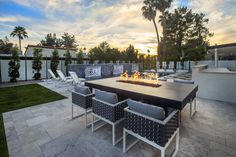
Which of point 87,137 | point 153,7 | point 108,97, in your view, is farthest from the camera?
point 153,7

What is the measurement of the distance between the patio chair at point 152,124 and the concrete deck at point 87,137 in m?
0.38

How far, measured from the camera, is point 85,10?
668cm

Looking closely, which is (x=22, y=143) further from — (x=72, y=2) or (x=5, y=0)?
(x=5, y=0)

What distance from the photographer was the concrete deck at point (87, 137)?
2.11 metres

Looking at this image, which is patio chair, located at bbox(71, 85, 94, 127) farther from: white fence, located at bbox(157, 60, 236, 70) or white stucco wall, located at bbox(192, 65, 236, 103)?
white fence, located at bbox(157, 60, 236, 70)

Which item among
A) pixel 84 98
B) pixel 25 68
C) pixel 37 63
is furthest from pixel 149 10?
pixel 84 98

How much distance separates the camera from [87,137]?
2551 millimetres

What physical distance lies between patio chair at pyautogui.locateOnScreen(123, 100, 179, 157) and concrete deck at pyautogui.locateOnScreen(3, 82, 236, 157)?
1.24 feet

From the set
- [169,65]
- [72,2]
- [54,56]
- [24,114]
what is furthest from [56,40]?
[24,114]

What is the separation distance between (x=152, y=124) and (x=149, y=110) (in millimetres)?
186

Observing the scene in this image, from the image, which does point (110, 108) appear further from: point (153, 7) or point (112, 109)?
point (153, 7)

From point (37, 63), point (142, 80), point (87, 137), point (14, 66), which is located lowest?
point (87, 137)

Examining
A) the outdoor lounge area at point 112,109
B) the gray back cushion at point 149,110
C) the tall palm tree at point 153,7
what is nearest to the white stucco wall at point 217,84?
the outdoor lounge area at point 112,109

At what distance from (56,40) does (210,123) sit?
108 feet
